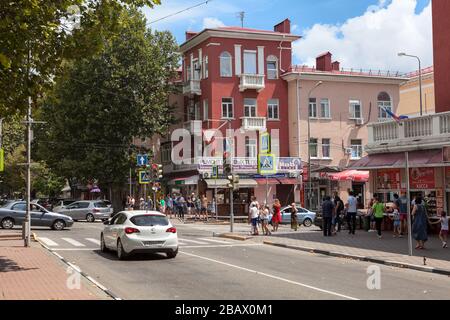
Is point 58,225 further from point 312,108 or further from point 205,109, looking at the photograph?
point 312,108

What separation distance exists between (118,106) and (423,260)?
34.6 meters

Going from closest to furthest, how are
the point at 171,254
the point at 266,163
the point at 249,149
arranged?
the point at 171,254 → the point at 266,163 → the point at 249,149

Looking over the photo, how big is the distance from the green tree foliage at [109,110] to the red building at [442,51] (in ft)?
86.6

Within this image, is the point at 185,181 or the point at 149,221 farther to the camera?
the point at 185,181

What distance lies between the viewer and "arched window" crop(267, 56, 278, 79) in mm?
50656

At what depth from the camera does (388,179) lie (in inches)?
1044

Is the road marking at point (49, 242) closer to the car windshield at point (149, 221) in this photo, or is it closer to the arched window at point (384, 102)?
the car windshield at point (149, 221)

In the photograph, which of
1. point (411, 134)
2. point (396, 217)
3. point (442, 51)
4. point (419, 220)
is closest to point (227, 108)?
point (442, 51)

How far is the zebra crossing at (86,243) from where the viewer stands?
2131 cm

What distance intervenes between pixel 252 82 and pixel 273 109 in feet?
11.2

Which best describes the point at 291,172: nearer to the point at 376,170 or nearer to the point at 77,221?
the point at 77,221

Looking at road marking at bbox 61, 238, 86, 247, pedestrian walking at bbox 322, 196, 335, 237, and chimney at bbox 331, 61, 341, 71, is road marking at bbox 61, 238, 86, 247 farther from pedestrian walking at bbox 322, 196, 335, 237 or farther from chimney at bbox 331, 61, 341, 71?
chimney at bbox 331, 61, 341, 71

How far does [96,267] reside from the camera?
50.0 ft
